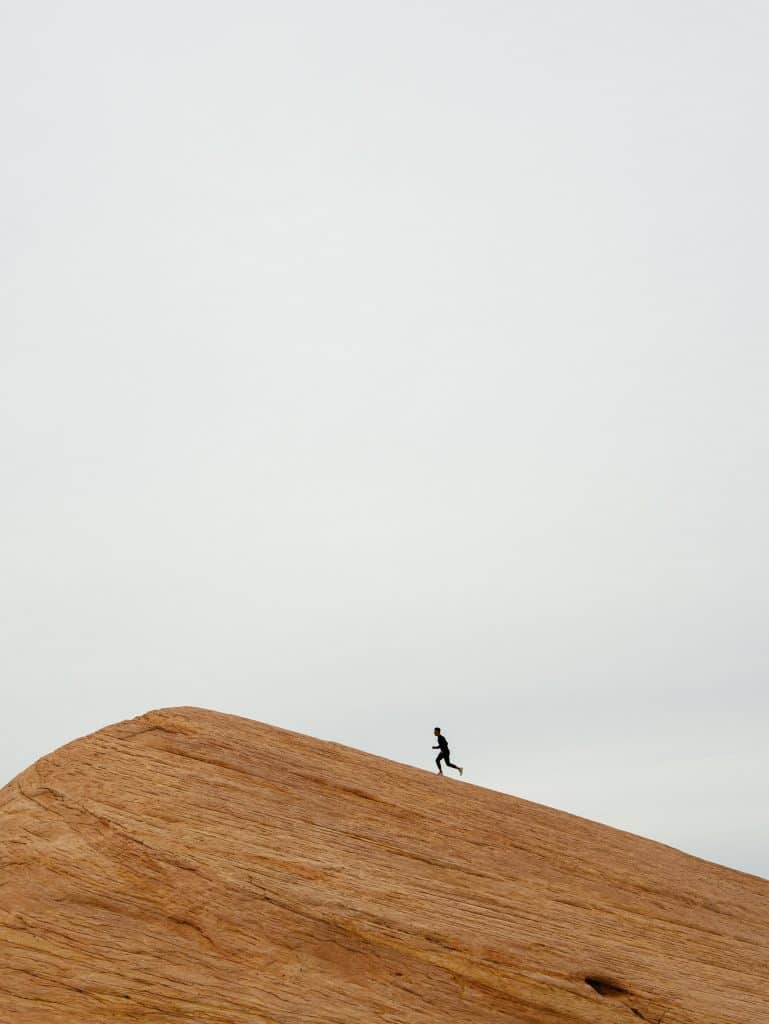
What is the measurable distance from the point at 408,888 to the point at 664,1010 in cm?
561

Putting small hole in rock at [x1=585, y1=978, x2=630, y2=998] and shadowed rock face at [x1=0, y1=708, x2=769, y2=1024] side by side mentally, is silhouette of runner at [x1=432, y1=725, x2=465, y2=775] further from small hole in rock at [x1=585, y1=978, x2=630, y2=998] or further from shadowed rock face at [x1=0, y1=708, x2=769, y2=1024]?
small hole in rock at [x1=585, y1=978, x2=630, y2=998]

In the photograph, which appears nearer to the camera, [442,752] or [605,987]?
[605,987]

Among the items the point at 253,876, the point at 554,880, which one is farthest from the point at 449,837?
the point at 253,876

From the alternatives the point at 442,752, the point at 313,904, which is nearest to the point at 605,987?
the point at 313,904

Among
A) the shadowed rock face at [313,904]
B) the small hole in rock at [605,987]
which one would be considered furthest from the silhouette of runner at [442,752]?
the small hole in rock at [605,987]

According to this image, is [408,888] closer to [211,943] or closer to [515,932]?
[515,932]

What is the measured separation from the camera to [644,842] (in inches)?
1277

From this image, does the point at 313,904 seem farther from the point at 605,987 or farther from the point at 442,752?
the point at 442,752

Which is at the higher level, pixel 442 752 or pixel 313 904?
pixel 442 752

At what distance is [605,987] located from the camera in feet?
74.1

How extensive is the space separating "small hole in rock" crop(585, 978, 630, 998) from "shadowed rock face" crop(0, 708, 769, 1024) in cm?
4

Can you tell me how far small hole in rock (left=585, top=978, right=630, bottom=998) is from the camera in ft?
73.7

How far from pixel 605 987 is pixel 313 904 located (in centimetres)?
612

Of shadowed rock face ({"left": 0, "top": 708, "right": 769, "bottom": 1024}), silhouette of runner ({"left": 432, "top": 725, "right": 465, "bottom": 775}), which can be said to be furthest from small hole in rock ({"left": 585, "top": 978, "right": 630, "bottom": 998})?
silhouette of runner ({"left": 432, "top": 725, "right": 465, "bottom": 775})
